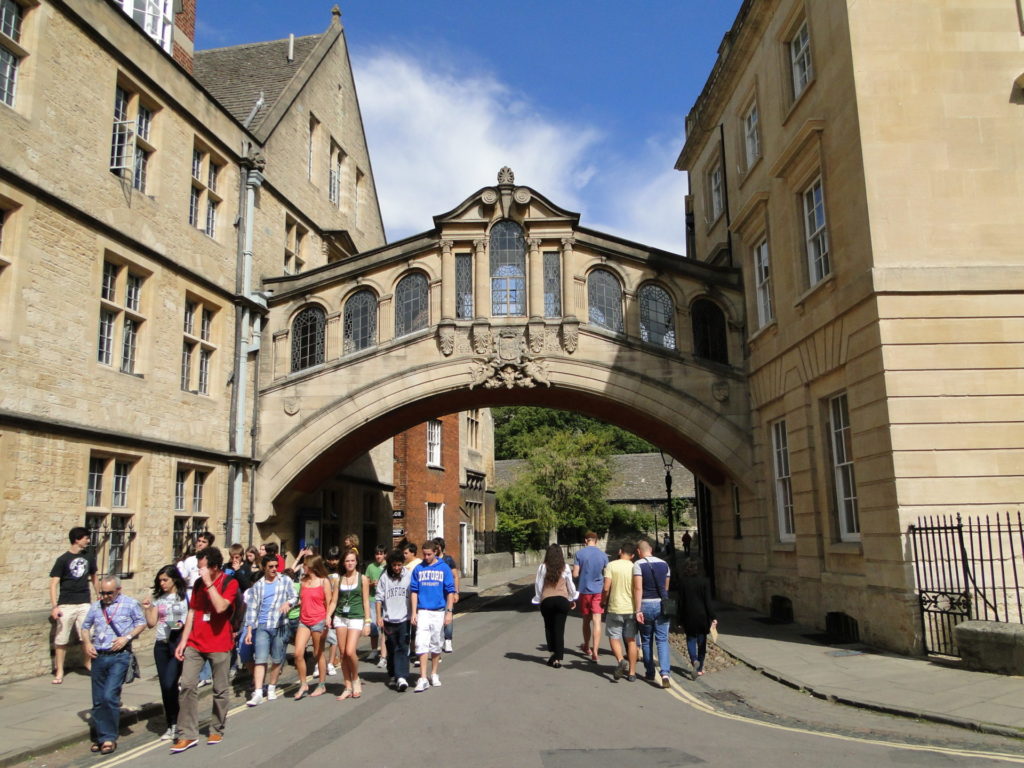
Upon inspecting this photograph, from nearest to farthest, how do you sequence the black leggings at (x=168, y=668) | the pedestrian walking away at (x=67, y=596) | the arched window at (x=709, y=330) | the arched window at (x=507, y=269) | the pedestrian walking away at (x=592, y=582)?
1. the black leggings at (x=168, y=668)
2. the pedestrian walking away at (x=67, y=596)
3. the pedestrian walking away at (x=592, y=582)
4. the arched window at (x=709, y=330)
5. the arched window at (x=507, y=269)

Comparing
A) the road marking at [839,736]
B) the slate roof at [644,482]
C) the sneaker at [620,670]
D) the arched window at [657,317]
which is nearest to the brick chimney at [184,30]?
the arched window at [657,317]

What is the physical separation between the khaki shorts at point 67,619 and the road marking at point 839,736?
299 inches

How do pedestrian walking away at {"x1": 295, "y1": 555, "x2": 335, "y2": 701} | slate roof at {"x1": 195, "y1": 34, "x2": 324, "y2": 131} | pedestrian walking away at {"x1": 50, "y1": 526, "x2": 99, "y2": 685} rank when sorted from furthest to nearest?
slate roof at {"x1": 195, "y1": 34, "x2": 324, "y2": 131}, pedestrian walking away at {"x1": 50, "y1": 526, "x2": 99, "y2": 685}, pedestrian walking away at {"x1": 295, "y1": 555, "x2": 335, "y2": 701}

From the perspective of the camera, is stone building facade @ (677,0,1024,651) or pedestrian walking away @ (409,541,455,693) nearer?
pedestrian walking away @ (409,541,455,693)

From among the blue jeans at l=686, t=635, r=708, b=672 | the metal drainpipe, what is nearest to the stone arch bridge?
the metal drainpipe

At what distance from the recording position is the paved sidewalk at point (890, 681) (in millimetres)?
7453

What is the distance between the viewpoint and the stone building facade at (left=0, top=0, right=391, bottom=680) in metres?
11.2

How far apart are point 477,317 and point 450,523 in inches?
661

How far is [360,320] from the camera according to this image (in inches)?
741

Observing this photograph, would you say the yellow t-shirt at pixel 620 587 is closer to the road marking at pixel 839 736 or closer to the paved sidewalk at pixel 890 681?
the road marking at pixel 839 736

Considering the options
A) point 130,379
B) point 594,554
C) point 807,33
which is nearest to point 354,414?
point 130,379

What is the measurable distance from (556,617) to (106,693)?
5.84 meters

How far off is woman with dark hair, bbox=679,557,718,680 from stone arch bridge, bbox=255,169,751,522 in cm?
752

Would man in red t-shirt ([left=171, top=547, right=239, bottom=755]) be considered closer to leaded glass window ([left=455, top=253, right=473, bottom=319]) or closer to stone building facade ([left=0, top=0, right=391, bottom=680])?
stone building facade ([left=0, top=0, right=391, bottom=680])
